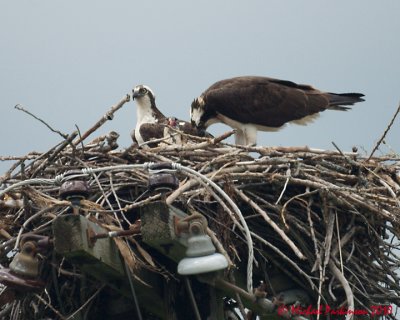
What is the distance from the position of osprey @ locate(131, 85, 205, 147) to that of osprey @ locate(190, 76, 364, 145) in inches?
7.9

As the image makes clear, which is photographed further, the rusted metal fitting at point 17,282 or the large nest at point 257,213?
the large nest at point 257,213

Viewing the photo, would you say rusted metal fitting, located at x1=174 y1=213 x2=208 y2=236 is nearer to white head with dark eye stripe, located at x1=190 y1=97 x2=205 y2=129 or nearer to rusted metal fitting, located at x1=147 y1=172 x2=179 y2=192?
rusted metal fitting, located at x1=147 y1=172 x2=179 y2=192

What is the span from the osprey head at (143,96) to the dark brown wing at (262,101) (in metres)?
0.78

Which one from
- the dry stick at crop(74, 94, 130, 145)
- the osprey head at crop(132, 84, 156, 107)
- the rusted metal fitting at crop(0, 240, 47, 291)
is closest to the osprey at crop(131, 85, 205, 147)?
the osprey head at crop(132, 84, 156, 107)

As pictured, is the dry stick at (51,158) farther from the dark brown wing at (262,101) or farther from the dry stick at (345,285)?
the dark brown wing at (262,101)

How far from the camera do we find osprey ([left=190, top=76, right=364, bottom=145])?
840 cm

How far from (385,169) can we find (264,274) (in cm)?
128

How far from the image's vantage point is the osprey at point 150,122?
27.0ft

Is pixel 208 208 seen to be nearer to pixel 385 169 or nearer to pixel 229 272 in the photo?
pixel 229 272

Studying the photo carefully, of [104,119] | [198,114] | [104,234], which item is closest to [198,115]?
[198,114]

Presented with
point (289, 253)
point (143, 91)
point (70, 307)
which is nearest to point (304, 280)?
point (289, 253)

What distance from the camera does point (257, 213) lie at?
5129 millimetres

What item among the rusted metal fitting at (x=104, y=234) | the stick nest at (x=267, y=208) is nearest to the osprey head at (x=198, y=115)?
the stick nest at (x=267, y=208)

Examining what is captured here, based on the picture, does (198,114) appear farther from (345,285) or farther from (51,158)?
(345,285)
